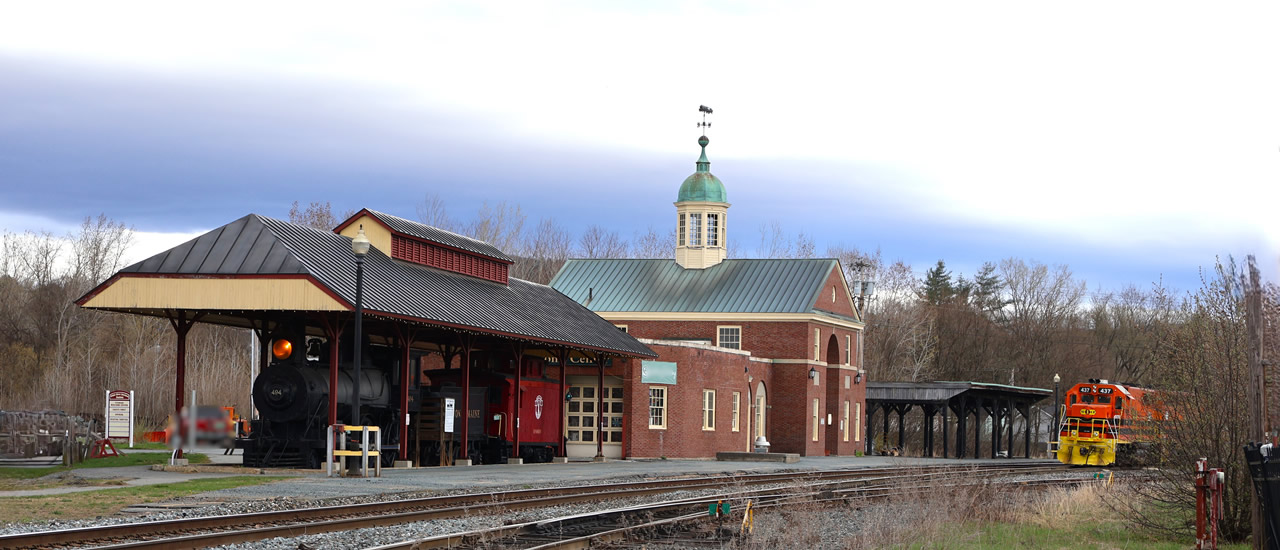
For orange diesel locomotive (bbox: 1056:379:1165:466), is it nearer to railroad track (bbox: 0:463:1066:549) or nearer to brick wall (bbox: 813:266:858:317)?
brick wall (bbox: 813:266:858:317)

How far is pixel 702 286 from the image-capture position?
57.7m

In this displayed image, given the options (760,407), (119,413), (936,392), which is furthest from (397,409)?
(936,392)

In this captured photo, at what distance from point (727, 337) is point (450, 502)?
35.7m

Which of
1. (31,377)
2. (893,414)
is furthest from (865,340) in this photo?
(31,377)

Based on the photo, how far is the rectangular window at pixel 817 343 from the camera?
182ft

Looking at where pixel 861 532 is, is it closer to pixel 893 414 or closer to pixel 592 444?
pixel 592 444

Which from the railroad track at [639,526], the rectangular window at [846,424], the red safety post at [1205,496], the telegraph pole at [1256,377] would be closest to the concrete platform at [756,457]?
the rectangular window at [846,424]

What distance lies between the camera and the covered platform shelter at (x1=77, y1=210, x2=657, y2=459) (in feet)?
95.1

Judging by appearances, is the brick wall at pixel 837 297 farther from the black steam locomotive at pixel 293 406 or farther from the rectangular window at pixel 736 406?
the black steam locomotive at pixel 293 406

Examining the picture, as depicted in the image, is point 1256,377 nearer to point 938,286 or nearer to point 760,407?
point 760,407

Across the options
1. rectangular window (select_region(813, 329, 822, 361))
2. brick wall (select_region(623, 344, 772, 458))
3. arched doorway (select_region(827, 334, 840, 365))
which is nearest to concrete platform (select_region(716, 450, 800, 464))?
brick wall (select_region(623, 344, 772, 458))

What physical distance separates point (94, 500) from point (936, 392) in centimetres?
4033

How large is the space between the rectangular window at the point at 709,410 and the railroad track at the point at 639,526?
75.9 feet

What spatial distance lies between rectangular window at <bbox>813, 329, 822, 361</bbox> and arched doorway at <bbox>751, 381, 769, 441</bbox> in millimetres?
2777
